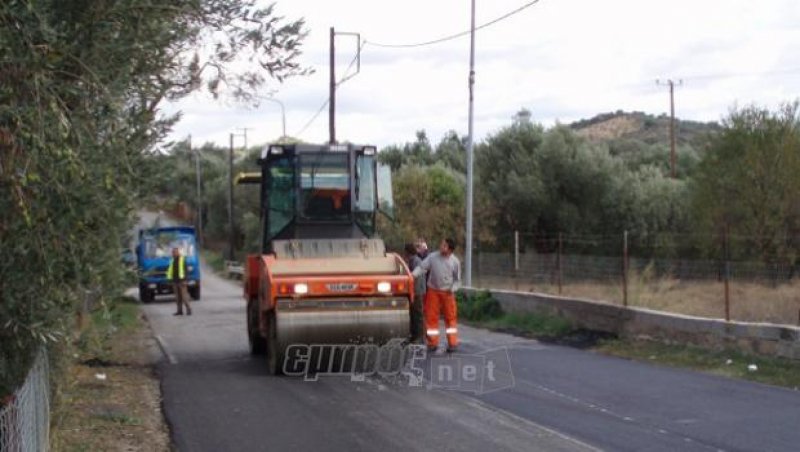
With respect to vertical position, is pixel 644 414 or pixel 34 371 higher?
pixel 34 371

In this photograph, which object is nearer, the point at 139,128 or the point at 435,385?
the point at 139,128

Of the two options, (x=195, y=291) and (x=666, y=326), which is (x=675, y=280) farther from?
(x=195, y=291)

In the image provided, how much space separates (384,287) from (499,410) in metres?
3.04

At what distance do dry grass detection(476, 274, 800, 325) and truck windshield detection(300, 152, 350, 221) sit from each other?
6152mm

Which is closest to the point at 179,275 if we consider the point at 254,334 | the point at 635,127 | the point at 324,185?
the point at 254,334

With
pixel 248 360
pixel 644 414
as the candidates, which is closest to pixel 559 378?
pixel 644 414

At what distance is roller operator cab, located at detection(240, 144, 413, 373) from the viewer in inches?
494

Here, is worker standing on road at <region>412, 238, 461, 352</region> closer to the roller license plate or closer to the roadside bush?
the roller license plate

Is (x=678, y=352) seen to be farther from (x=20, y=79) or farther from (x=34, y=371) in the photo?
(x=20, y=79)

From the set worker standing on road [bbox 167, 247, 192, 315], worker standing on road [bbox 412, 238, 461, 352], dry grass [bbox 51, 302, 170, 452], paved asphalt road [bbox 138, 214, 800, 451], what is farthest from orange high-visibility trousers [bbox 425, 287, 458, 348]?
worker standing on road [bbox 167, 247, 192, 315]

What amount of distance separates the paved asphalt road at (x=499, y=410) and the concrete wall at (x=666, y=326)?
125 cm

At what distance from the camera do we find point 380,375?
41.9 feet

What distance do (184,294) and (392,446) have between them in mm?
19241

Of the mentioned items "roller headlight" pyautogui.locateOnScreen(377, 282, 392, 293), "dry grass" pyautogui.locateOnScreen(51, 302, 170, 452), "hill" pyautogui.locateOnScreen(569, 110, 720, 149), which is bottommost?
"dry grass" pyautogui.locateOnScreen(51, 302, 170, 452)
